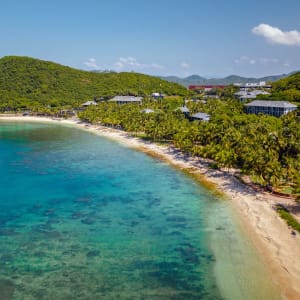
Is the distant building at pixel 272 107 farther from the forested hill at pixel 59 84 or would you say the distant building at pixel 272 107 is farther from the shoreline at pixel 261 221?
the forested hill at pixel 59 84

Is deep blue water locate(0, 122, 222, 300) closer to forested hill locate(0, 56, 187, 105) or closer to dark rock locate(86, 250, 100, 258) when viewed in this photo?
dark rock locate(86, 250, 100, 258)

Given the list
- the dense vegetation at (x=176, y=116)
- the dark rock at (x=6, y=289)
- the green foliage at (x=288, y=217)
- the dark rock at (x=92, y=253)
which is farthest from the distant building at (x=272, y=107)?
the dark rock at (x=6, y=289)

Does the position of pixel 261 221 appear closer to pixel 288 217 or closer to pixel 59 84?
pixel 288 217

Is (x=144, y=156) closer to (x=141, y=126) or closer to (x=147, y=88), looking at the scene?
(x=141, y=126)

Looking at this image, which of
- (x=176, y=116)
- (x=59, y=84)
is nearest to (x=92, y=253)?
(x=176, y=116)

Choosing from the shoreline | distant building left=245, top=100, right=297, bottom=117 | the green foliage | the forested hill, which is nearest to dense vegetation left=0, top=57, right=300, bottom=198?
the forested hill
